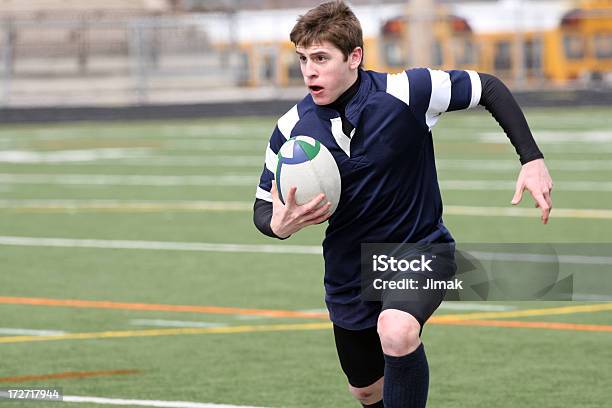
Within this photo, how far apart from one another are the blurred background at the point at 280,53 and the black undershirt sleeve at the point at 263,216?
29287 mm

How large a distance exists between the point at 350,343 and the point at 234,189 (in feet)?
42.9

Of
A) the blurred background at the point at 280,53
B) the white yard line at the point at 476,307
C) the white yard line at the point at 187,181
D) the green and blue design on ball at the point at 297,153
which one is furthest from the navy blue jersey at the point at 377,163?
the blurred background at the point at 280,53

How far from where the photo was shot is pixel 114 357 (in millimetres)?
9062

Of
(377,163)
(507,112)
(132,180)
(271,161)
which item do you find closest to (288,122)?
(271,161)

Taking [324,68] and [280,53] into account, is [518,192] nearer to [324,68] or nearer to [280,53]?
[324,68]

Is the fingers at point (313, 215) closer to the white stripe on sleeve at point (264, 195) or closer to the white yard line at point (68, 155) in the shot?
the white stripe on sleeve at point (264, 195)

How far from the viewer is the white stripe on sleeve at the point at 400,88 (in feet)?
20.9

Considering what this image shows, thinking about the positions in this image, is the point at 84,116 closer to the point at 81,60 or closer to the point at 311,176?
the point at 81,60

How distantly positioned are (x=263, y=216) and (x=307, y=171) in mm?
399

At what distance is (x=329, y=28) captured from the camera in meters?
6.14

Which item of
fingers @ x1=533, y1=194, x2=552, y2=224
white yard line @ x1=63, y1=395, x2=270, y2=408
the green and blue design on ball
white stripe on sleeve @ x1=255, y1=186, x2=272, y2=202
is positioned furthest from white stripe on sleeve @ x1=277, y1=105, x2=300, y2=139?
white yard line @ x1=63, y1=395, x2=270, y2=408

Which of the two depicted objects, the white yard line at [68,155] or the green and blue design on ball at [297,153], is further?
the white yard line at [68,155]

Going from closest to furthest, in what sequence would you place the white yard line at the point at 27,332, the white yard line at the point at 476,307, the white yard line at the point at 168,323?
the white yard line at the point at 27,332 < the white yard line at the point at 168,323 < the white yard line at the point at 476,307

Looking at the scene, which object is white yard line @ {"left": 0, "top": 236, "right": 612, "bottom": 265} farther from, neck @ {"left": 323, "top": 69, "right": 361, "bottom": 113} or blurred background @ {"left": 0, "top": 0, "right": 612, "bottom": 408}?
neck @ {"left": 323, "top": 69, "right": 361, "bottom": 113}
